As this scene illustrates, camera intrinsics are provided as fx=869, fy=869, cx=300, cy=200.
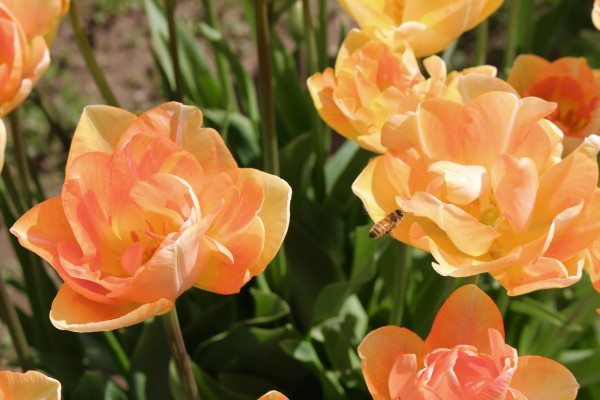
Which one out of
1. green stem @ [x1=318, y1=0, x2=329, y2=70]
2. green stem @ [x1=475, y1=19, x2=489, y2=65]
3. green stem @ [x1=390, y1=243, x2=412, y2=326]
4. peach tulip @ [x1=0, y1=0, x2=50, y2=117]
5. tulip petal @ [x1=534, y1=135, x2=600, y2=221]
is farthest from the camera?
green stem @ [x1=318, y1=0, x2=329, y2=70]

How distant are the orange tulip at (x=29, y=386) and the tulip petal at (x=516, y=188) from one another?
0.37 m

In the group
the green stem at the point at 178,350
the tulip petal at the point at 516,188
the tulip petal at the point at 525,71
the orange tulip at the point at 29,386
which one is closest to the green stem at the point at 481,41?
the tulip petal at the point at 525,71

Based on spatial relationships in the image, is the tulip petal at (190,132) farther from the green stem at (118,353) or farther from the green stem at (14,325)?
the green stem at (118,353)

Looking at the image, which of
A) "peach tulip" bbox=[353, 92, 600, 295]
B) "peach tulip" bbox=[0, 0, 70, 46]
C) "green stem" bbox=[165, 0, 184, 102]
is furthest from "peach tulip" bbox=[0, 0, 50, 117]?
"peach tulip" bbox=[353, 92, 600, 295]

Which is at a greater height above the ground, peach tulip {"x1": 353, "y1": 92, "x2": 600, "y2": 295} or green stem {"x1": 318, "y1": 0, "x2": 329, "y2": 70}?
peach tulip {"x1": 353, "y1": 92, "x2": 600, "y2": 295}

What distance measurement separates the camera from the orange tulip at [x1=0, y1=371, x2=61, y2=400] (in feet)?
2.02

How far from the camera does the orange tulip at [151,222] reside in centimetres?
64

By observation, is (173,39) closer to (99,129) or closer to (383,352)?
(99,129)

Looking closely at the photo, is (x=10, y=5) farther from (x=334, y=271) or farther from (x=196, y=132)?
(x=334, y=271)

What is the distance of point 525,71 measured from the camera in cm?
101

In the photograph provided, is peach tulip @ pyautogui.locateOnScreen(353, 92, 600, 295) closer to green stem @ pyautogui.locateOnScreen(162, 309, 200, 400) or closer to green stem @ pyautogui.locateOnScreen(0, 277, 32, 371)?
green stem @ pyautogui.locateOnScreen(162, 309, 200, 400)

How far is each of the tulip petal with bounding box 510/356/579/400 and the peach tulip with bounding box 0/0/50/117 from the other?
518 millimetres

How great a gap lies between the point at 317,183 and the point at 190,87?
289 millimetres

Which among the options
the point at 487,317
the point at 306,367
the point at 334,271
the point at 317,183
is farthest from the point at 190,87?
the point at 487,317
